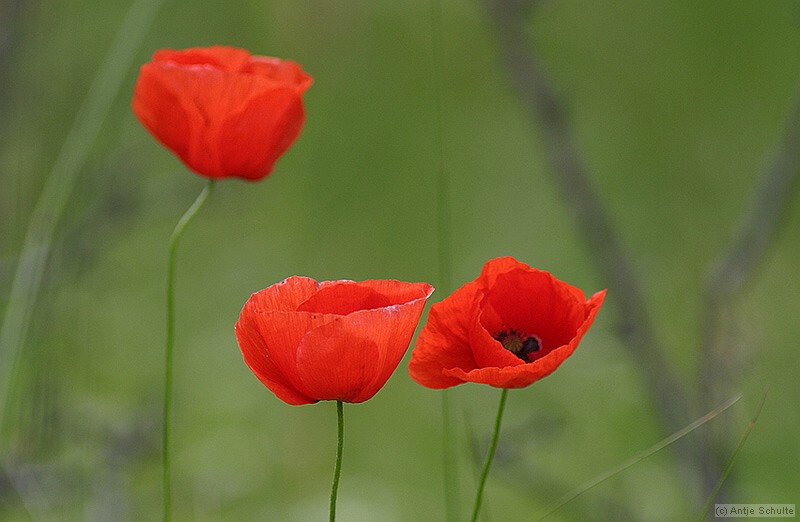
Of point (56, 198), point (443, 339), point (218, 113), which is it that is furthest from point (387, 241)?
point (443, 339)

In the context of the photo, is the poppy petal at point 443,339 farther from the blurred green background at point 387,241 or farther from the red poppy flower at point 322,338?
the blurred green background at point 387,241

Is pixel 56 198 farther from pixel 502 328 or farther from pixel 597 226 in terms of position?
pixel 597 226

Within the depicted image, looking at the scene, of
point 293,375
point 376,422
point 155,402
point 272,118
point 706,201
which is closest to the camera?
point 293,375

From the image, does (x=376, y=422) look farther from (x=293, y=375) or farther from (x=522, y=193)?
(x=293, y=375)

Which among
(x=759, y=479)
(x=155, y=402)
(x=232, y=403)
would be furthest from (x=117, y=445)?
(x=759, y=479)

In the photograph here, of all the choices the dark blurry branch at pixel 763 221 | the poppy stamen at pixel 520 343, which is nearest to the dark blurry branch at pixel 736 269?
the dark blurry branch at pixel 763 221

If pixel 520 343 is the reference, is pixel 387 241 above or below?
below
